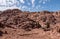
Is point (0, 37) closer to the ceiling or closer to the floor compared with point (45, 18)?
closer to the ceiling

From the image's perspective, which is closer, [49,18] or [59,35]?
[59,35]

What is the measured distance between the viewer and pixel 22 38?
22328 mm

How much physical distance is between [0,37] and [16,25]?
10926 millimetres

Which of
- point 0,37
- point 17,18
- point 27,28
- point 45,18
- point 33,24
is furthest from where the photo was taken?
point 45,18

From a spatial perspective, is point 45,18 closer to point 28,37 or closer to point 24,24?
point 24,24

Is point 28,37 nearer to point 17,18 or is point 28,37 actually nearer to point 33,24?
point 33,24

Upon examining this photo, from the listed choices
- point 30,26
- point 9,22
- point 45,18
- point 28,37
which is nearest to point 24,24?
point 30,26

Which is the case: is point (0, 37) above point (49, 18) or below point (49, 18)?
above

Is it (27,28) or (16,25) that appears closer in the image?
(27,28)

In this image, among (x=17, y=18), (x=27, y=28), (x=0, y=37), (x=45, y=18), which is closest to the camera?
(x=0, y=37)

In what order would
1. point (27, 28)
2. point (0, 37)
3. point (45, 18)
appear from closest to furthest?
point (0, 37)
point (27, 28)
point (45, 18)

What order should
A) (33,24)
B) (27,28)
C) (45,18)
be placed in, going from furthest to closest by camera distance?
(45,18) < (33,24) < (27,28)

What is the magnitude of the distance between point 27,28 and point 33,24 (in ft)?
8.48

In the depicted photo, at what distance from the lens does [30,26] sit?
31.4 metres
